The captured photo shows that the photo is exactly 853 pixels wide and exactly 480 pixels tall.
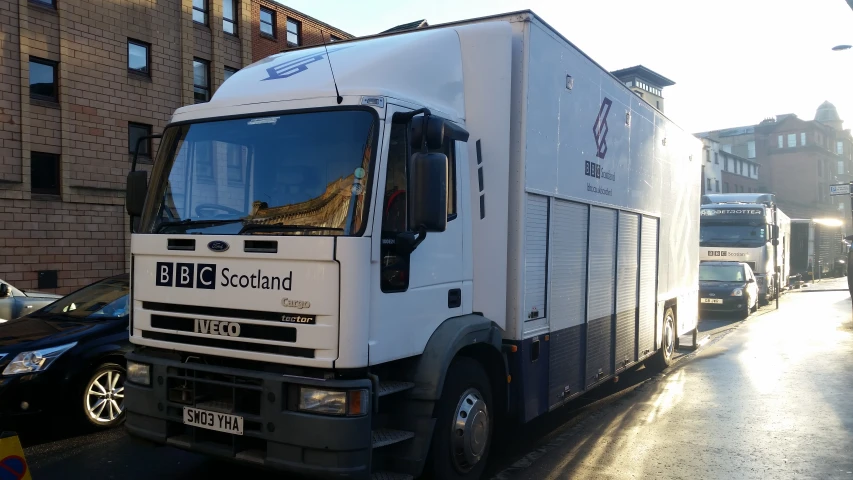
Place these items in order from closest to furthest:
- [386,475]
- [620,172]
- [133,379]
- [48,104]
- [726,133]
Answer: [386,475]
[133,379]
[620,172]
[48,104]
[726,133]

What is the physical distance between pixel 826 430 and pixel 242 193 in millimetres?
6074

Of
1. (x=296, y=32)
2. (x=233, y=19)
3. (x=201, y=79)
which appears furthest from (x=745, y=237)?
(x=233, y=19)

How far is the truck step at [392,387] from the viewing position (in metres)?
4.15

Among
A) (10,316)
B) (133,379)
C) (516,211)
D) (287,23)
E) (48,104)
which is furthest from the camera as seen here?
(287,23)

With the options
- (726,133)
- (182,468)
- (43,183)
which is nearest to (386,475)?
(182,468)

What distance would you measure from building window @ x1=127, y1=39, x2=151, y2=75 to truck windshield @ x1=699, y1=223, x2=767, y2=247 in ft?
61.9

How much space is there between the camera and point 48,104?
65.6 feet

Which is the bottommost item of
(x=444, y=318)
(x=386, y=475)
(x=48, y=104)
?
(x=386, y=475)

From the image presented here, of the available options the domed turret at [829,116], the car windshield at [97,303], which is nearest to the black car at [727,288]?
the car windshield at [97,303]

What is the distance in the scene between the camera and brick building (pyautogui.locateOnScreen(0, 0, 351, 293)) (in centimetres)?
1923

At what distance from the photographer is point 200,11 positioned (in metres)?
24.4

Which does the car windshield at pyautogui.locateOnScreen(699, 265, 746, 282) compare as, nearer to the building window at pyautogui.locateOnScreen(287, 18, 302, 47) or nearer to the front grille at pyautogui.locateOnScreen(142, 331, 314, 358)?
the building window at pyautogui.locateOnScreen(287, 18, 302, 47)

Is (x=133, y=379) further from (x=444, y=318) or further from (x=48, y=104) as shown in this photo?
(x=48, y=104)

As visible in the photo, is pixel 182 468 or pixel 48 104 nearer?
pixel 182 468
